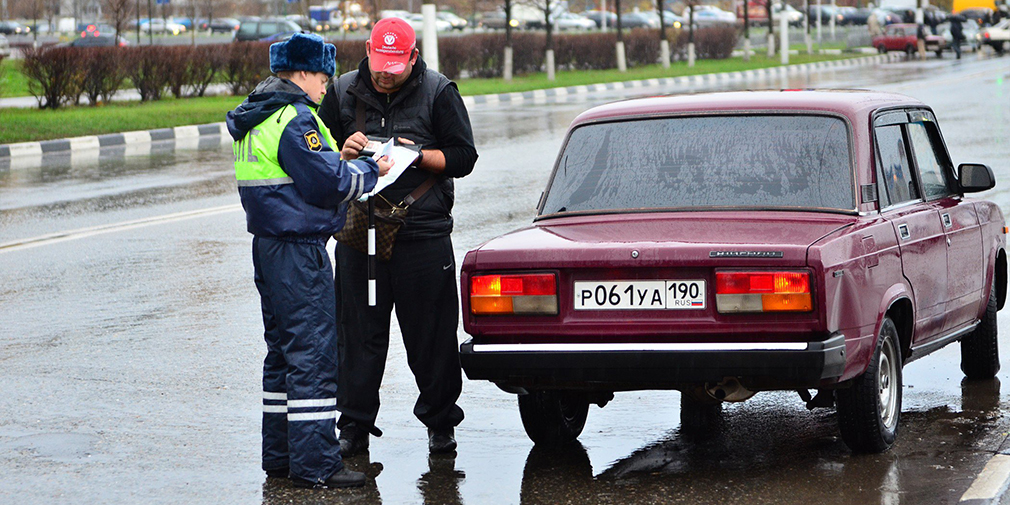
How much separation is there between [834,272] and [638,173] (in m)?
1.11

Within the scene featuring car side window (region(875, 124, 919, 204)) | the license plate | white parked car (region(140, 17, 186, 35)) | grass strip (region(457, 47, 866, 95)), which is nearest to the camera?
the license plate

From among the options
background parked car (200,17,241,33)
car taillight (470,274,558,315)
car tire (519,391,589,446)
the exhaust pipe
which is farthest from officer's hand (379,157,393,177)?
background parked car (200,17,241,33)

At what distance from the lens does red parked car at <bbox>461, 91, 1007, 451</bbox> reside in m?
4.65

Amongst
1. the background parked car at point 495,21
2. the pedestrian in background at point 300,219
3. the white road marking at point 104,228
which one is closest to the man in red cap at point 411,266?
the pedestrian in background at point 300,219

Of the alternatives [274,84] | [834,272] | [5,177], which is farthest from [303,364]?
[5,177]

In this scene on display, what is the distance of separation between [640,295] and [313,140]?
1.27m

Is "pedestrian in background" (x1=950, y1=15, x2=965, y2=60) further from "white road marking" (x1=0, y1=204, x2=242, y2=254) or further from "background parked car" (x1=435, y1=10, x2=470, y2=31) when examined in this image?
"white road marking" (x1=0, y1=204, x2=242, y2=254)

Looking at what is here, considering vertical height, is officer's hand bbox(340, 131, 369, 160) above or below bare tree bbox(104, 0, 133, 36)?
below

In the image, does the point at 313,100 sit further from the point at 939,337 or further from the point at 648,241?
the point at 939,337

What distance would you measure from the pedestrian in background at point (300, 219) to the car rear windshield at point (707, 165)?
1023 millimetres

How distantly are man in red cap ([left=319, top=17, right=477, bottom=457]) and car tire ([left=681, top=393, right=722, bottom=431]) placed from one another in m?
1.00

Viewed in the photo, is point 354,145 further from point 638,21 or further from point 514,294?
point 638,21

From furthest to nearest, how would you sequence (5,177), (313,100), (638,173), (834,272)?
(5,177) < (638,173) < (313,100) < (834,272)

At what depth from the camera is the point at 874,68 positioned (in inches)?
1802
